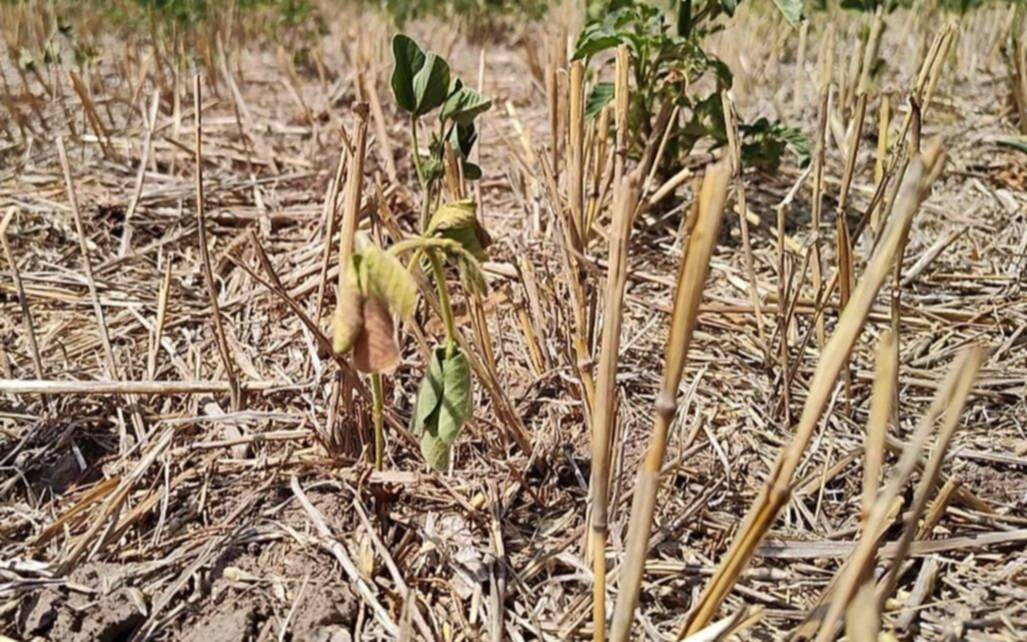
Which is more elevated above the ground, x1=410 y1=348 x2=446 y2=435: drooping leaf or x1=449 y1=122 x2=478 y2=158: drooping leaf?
x1=449 y1=122 x2=478 y2=158: drooping leaf

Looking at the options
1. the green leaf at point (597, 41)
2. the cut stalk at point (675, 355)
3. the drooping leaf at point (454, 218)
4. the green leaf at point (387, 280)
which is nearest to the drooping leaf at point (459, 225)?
the drooping leaf at point (454, 218)

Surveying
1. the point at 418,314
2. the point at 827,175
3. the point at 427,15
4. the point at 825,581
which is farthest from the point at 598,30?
the point at 427,15

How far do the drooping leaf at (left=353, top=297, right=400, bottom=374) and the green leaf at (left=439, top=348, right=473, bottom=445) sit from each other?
8cm

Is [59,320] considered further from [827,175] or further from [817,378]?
[827,175]

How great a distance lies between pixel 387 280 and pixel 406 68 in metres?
0.33

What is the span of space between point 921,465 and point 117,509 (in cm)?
88

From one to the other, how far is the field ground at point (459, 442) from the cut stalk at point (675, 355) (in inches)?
6.7

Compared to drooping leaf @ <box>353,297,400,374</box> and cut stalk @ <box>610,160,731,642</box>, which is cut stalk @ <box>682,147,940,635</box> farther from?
drooping leaf @ <box>353,297,400,374</box>

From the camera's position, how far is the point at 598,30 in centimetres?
120

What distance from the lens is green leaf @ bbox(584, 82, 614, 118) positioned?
4.12ft

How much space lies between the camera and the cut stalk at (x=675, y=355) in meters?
0.48

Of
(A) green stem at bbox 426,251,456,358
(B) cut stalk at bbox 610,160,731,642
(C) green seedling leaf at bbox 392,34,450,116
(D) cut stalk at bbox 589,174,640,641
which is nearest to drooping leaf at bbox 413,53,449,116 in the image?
(C) green seedling leaf at bbox 392,34,450,116

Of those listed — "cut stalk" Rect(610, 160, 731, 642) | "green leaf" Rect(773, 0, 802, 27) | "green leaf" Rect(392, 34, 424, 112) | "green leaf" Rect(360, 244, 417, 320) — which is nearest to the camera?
Result: "cut stalk" Rect(610, 160, 731, 642)

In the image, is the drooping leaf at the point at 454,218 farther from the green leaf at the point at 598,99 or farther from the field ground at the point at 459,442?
the green leaf at the point at 598,99
